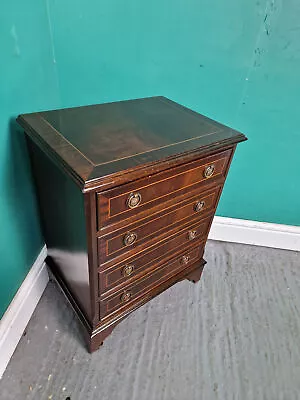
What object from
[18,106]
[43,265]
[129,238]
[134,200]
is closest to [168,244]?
[129,238]

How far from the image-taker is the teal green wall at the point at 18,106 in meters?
0.92

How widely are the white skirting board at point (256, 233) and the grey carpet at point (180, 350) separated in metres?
0.28

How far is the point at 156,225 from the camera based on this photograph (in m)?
1.00

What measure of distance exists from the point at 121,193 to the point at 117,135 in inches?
8.7

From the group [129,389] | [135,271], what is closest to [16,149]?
[135,271]

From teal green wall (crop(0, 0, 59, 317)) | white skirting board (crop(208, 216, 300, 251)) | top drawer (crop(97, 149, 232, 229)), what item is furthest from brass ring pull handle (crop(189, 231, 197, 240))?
teal green wall (crop(0, 0, 59, 317))

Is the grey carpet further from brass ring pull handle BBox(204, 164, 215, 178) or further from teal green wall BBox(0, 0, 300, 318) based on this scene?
brass ring pull handle BBox(204, 164, 215, 178)

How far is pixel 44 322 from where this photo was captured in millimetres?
1271

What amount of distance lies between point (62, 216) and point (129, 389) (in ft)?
2.31

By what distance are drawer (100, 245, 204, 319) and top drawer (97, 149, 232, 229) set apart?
0.37m

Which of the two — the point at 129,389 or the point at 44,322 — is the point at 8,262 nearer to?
the point at 44,322

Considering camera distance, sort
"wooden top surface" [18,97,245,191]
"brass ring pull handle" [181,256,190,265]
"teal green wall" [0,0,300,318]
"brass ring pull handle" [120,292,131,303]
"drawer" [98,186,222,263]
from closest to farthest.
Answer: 1. "wooden top surface" [18,97,245,191]
2. "drawer" [98,186,222,263]
3. "teal green wall" [0,0,300,318]
4. "brass ring pull handle" [120,292,131,303]
5. "brass ring pull handle" [181,256,190,265]

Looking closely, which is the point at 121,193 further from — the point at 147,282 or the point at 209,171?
the point at 147,282

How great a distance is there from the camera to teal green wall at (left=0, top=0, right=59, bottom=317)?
36.2 inches
